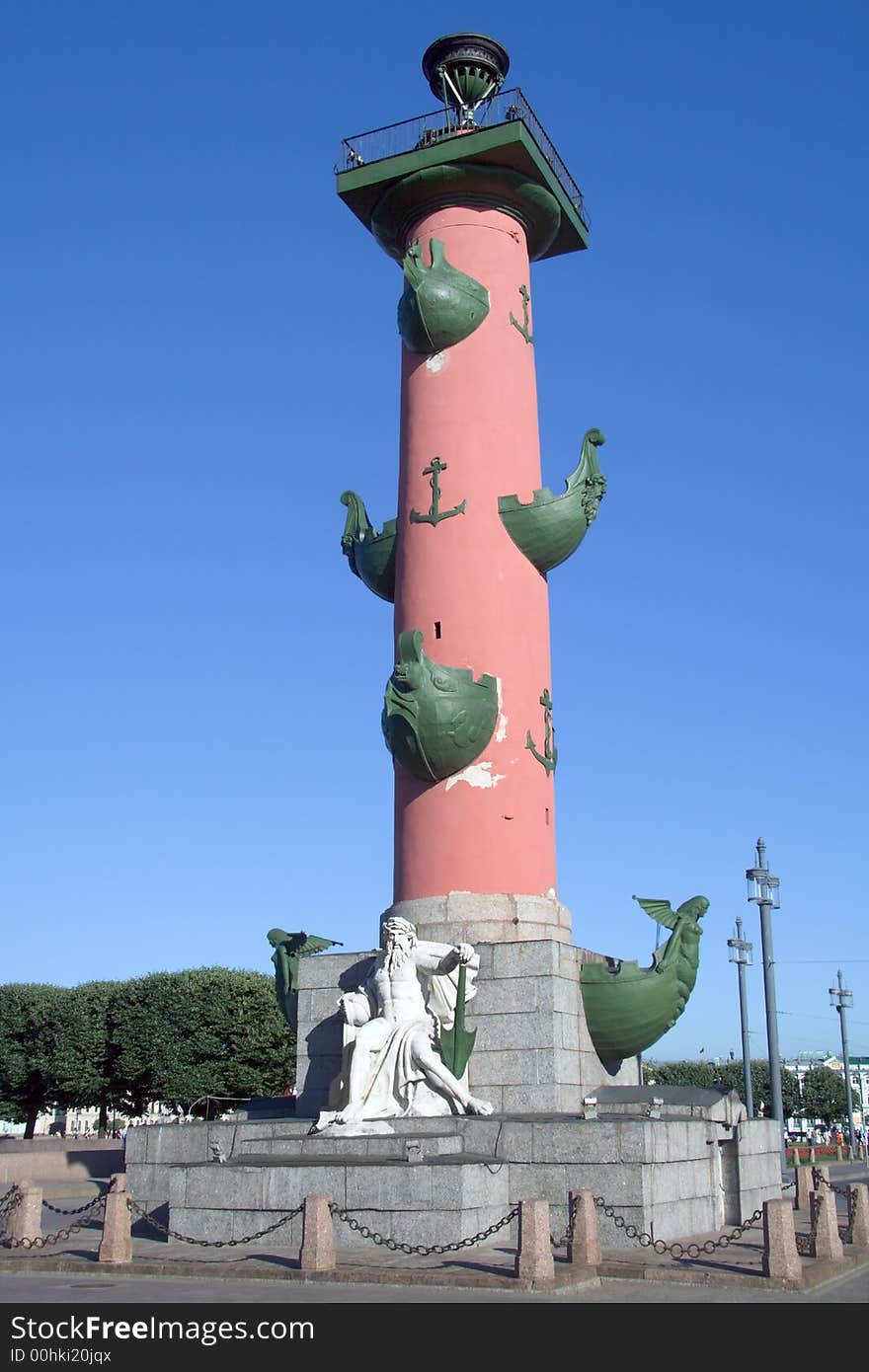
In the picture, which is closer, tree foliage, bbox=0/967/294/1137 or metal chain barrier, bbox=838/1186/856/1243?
metal chain barrier, bbox=838/1186/856/1243

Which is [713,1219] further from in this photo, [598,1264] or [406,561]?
[406,561]

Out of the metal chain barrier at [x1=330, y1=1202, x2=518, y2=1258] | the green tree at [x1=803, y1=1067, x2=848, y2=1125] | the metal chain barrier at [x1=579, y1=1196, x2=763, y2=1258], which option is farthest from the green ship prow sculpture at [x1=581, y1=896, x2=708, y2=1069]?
the green tree at [x1=803, y1=1067, x2=848, y2=1125]

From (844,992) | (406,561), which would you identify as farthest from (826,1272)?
(844,992)

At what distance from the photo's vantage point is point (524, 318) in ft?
70.5

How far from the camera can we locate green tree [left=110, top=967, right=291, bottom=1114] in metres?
37.4

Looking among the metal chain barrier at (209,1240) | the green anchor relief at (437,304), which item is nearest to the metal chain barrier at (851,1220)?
the metal chain barrier at (209,1240)

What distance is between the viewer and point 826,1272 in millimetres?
11977

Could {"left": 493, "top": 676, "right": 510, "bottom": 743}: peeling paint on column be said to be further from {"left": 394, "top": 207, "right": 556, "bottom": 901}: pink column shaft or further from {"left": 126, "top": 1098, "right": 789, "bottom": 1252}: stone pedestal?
{"left": 126, "top": 1098, "right": 789, "bottom": 1252}: stone pedestal

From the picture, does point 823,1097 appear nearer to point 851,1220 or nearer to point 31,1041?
point 31,1041

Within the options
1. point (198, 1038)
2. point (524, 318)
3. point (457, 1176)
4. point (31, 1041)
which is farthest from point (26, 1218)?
point (31, 1041)

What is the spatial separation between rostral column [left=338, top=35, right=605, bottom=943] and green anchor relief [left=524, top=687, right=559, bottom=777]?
1.7 inches

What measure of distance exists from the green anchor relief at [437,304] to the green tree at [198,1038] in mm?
23235

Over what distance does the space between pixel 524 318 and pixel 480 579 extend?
193 inches

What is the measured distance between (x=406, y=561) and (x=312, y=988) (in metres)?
6.35
